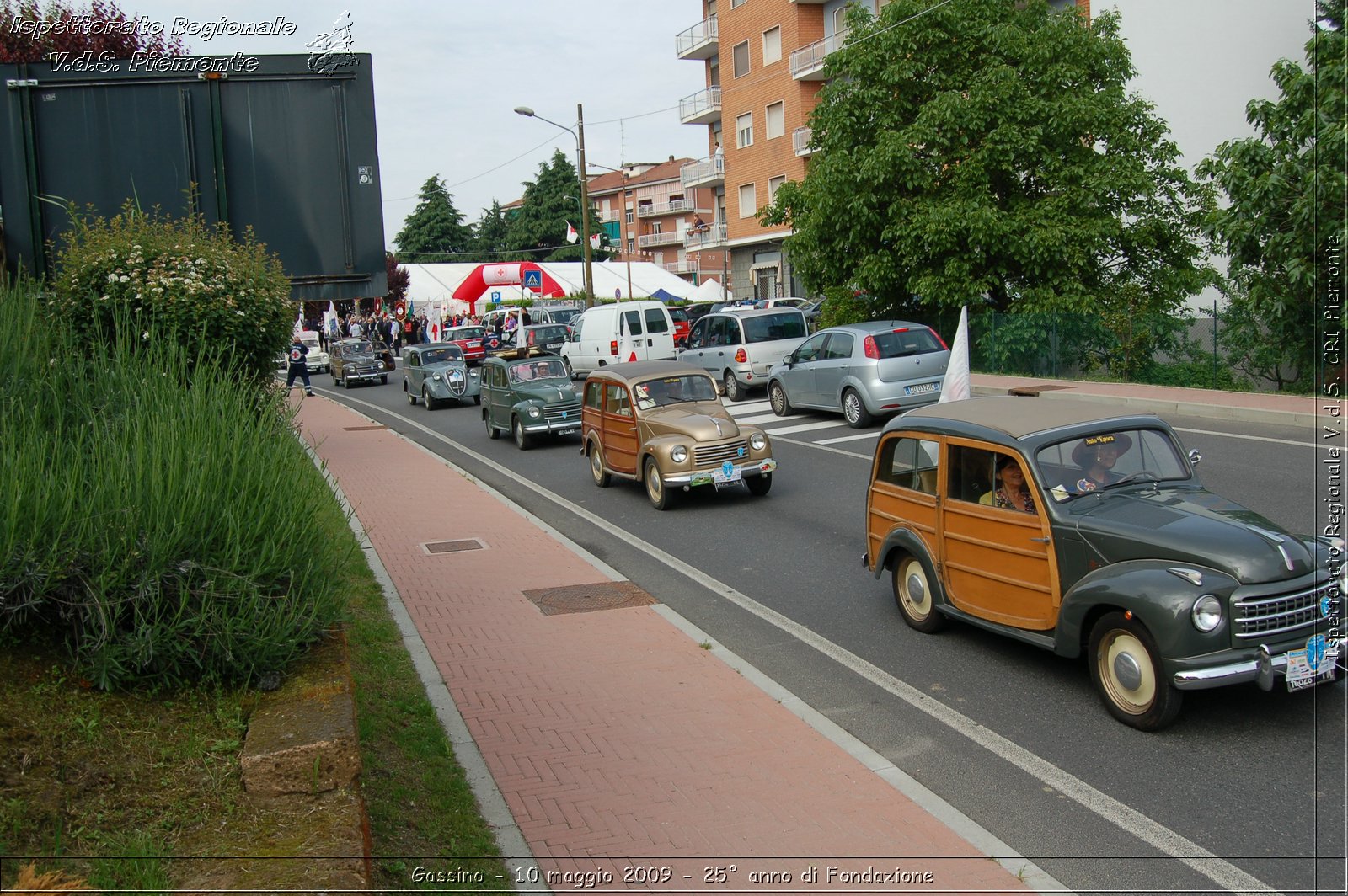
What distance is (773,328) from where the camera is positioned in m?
23.8

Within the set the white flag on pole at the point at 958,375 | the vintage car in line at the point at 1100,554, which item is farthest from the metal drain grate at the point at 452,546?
the white flag on pole at the point at 958,375

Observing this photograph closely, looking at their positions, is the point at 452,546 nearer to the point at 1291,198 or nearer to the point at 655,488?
the point at 655,488

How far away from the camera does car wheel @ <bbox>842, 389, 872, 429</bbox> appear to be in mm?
18422

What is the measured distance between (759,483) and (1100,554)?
297 inches

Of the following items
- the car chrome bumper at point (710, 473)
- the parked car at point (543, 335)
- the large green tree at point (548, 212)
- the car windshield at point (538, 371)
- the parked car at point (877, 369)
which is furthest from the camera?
the large green tree at point (548, 212)

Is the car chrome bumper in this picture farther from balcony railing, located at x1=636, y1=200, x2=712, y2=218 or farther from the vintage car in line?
balcony railing, located at x1=636, y1=200, x2=712, y2=218

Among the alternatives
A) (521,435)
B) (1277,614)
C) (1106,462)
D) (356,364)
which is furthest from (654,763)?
(356,364)

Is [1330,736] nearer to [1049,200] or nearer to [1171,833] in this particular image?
[1171,833]

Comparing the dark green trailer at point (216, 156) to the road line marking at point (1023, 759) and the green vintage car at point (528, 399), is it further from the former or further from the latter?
the green vintage car at point (528, 399)

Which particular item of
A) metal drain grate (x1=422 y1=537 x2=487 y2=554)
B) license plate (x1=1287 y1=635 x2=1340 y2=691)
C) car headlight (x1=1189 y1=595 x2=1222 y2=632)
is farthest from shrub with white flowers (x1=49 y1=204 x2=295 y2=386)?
license plate (x1=1287 y1=635 x2=1340 y2=691)

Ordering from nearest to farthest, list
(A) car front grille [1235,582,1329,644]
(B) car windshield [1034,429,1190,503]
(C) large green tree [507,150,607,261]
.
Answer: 1. (A) car front grille [1235,582,1329,644]
2. (B) car windshield [1034,429,1190,503]
3. (C) large green tree [507,150,607,261]

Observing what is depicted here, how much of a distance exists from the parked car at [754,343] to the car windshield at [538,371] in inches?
161

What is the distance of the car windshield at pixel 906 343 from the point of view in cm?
1822

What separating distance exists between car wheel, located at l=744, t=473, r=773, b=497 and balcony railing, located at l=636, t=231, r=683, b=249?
78.1 metres
